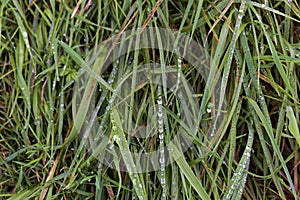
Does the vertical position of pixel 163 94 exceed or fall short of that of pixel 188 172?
it exceeds it

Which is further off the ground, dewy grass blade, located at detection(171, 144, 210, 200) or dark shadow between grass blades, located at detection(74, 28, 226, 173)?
dark shadow between grass blades, located at detection(74, 28, 226, 173)

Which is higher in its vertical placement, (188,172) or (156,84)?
(156,84)

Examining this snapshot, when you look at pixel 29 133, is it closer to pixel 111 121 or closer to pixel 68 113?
pixel 68 113

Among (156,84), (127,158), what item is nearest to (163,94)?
(156,84)

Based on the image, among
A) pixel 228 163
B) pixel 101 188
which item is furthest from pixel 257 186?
pixel 101 188

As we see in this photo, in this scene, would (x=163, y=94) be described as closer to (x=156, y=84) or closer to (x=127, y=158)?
(x=156, y=84)
